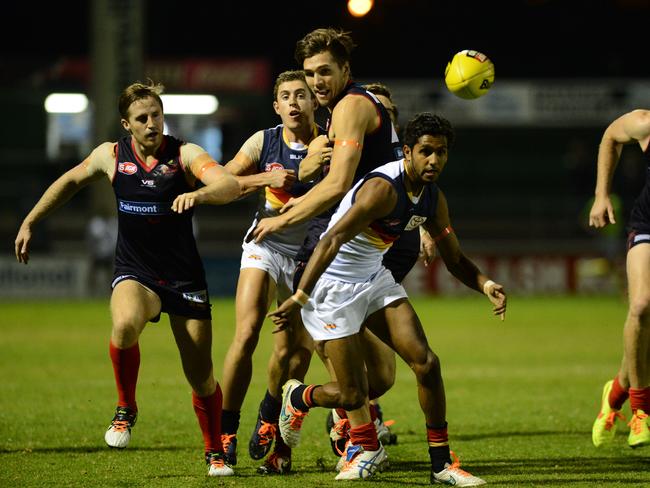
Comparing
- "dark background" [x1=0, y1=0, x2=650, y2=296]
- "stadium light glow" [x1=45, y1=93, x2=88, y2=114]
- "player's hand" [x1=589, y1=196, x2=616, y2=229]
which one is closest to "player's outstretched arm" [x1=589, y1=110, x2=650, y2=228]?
"player's hand" [x1=589, y1=196, x2=616, y2=229]

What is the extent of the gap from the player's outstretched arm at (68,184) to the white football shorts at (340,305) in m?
1.72

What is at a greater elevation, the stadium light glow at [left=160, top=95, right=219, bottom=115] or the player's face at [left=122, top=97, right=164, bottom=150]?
the stadium light glow at [left=160, top=95, right=219, bottom=115]

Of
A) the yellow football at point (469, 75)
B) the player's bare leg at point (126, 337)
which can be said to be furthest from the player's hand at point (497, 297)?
the player's bare leg at point (126, 337)

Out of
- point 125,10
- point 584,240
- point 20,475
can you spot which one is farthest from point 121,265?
point 584,240

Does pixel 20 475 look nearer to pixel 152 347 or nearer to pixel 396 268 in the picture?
pixel 396 268

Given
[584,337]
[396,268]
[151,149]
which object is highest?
[151,149]

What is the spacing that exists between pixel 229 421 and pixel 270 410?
0.27 m

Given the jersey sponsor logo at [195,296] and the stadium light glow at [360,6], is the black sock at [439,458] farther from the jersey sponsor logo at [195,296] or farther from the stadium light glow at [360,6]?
the stadium light glow at [360,6]

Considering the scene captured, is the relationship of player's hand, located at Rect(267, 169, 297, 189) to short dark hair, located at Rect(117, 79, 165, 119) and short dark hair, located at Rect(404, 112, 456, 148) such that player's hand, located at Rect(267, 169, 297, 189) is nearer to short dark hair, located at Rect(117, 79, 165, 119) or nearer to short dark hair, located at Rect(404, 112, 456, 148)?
short dark hair, located at Rect(404, 112, 456, 148)

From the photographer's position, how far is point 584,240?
87.0ft

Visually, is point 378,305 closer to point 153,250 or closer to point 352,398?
point 352,398

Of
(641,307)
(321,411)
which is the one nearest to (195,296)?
(641,307)

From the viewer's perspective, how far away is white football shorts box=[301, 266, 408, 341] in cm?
624

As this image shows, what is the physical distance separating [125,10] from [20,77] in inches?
375
